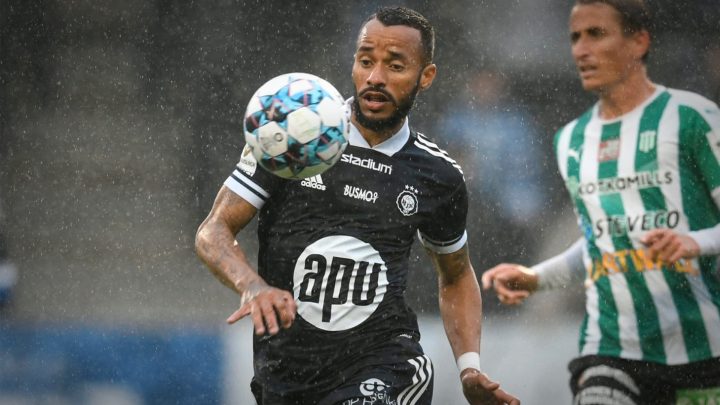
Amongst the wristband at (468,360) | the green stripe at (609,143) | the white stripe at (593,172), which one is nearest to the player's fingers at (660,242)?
the white stripe at (593,172)

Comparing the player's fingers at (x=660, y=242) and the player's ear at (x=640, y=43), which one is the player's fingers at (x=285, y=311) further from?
the player's ear at (x=640, y=43)

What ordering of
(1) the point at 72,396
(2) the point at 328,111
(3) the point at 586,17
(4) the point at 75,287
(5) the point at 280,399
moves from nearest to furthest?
(2) the point at 328,111, (5) the point at 280,399, (3) the point at 586,17, (1) the point at 72,396, (4) the point at 75,287

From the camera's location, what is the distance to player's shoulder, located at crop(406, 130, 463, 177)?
439cm

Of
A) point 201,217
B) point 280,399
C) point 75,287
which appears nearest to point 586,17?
point 280,399

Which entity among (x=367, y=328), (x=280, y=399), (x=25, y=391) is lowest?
(x=25, y=391)

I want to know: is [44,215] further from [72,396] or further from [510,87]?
[510,87]

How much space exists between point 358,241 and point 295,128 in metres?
0.61

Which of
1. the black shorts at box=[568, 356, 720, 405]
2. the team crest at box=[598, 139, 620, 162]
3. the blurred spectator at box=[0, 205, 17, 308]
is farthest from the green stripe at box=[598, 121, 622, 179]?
the blurred spectator at box=[0, 205, 17, 308]

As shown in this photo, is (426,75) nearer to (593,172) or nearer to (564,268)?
(593,172)

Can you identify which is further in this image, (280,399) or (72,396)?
(72,396)

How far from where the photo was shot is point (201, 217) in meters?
7.75

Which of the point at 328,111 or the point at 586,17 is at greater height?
the point at 586,17

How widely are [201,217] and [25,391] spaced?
163 centimetres

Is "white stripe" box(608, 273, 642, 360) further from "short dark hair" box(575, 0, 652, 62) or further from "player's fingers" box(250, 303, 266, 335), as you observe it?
"player's fingers" box(250, 303, 266, 335)
